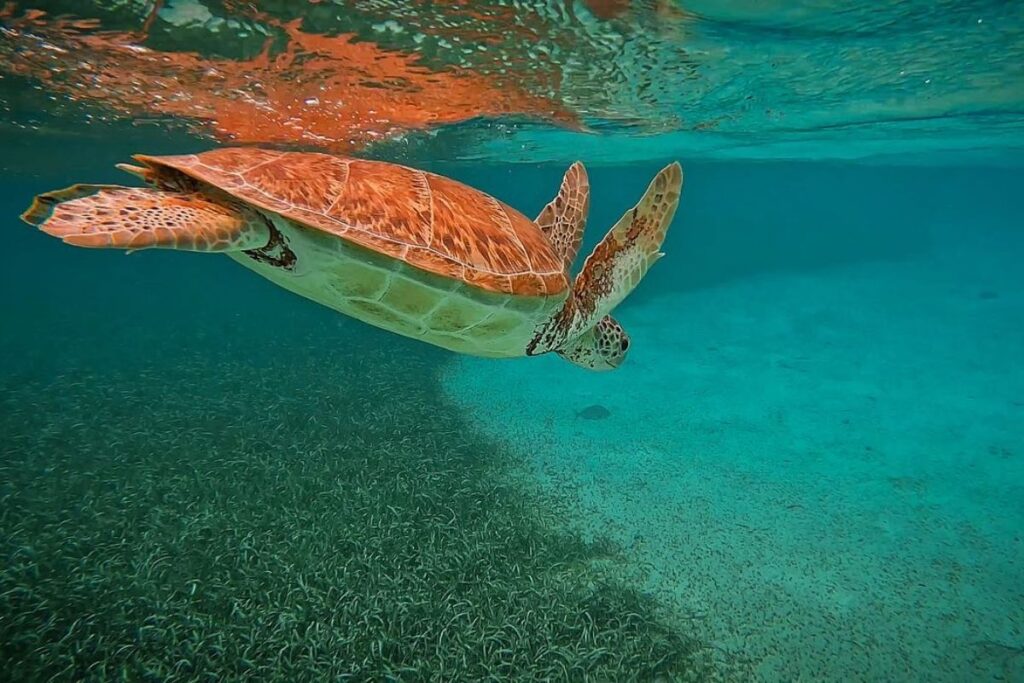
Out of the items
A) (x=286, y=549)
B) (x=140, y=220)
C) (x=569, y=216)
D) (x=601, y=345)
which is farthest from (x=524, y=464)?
(x=140, y=220)

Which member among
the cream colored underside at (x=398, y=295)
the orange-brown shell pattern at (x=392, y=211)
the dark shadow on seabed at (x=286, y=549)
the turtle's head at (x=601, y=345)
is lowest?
the dark shadow on seabed at (x=286, y=549)

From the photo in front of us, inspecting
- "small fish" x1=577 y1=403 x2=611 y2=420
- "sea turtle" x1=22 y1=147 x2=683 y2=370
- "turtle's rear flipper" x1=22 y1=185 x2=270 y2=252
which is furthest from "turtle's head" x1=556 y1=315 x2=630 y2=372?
"small fish" x1=577 y1=403 x2=611 y2=420

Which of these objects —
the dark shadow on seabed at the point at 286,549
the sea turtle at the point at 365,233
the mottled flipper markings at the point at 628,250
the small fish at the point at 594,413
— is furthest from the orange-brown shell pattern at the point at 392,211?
the small fish at the point at 594,413

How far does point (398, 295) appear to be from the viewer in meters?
3.42

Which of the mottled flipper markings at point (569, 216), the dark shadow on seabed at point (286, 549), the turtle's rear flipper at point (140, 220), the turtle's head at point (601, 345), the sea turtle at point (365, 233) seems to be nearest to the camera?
the turtle's rear flipper at point (140, 220)

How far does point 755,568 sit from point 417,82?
412 inches

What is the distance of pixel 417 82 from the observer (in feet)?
34.7

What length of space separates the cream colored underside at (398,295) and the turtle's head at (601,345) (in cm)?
170

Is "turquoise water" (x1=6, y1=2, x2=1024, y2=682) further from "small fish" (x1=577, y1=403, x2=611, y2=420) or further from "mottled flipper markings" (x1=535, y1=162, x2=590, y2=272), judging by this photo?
"mottled flipper markings" (x1=535, y1=162, x2=590, y2=272)

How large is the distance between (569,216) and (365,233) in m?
2.91

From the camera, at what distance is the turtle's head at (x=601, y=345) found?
5.98 metres

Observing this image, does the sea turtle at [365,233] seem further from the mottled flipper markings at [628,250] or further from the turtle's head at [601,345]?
the turtle's head at [601,345]

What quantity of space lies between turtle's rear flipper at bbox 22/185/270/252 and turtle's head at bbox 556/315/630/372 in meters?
3.69

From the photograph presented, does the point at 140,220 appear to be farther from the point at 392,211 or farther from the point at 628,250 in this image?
the point at 628,250
